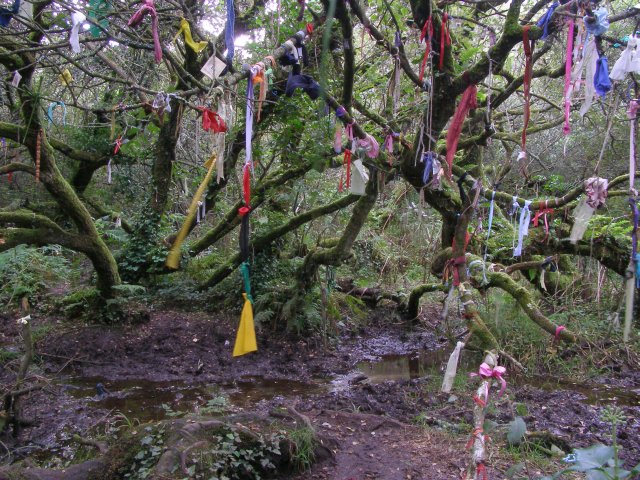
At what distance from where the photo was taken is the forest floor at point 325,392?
3795mm

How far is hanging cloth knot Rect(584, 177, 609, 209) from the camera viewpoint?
4199mm

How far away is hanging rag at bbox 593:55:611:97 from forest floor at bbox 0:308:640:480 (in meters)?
2.35

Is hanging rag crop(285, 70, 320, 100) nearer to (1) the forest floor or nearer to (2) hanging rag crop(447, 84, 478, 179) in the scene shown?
(2) hanging rag crop(447, 84, 478, 179)

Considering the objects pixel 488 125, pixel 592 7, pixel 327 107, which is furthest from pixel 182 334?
pixel 592 7

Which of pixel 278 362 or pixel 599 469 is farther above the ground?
pixel 599 469

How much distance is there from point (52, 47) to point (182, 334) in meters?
4.26

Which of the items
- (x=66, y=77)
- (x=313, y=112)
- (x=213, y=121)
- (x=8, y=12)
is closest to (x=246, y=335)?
(x=213, y=121)

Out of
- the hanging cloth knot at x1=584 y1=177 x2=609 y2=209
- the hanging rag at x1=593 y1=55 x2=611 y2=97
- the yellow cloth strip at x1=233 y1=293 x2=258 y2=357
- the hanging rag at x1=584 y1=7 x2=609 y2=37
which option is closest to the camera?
the yellow cloth strip at x1=233 y1=293 x2=258 y2=357

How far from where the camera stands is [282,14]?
5852mm

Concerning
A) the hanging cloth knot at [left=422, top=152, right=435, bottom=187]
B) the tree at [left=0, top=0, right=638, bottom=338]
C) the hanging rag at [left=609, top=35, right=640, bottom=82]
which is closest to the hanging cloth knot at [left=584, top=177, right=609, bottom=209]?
the tree at [left=0, top=0, right=638, bottom=338]

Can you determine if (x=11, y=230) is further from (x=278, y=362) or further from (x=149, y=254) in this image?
(x=278, y=362)

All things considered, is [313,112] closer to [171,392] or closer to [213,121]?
[213,121]

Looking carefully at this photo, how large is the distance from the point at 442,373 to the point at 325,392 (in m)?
1.60

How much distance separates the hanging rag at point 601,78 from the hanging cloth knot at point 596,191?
101 cm
